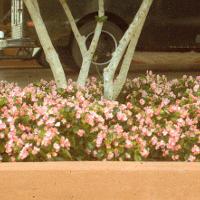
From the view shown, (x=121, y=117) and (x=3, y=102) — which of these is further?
(x=3, y=102)

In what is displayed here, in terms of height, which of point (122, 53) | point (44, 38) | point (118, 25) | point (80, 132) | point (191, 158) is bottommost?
point (191, 158)

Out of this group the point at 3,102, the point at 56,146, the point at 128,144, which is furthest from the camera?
the point at 3,102

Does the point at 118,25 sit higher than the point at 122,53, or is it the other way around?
the point at 118,25

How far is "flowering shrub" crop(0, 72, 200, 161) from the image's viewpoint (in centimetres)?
417

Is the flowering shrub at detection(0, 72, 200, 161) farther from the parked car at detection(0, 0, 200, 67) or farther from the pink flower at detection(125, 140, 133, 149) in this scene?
the parked car at detection(0, 0, 200, 67)

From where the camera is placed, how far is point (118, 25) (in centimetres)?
934
